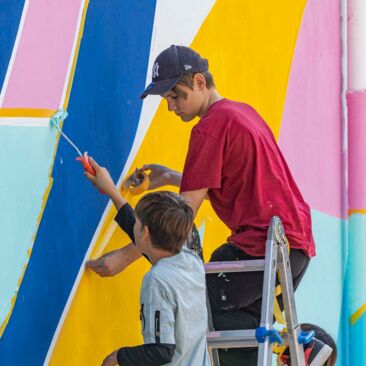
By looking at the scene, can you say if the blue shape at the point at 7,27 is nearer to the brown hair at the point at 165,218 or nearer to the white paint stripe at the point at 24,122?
the white paint stripe at the point at 24,122

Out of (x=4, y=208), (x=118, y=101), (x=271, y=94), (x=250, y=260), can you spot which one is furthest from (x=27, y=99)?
(x=271, y=94)

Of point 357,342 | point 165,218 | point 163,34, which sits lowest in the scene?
point 357,342

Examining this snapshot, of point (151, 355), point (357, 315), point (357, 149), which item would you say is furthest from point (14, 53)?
point (357, 315)

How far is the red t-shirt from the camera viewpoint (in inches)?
136

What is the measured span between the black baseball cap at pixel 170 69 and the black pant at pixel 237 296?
2.14 ft

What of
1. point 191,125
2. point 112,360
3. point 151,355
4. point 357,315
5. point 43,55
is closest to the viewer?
point 151,355

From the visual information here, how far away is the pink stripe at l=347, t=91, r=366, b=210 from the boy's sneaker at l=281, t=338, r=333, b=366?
2.70 meters

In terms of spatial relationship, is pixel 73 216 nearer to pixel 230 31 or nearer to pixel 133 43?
pixel 133 43

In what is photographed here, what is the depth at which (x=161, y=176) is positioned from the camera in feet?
13.0

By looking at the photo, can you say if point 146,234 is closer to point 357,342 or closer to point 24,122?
point 24,122

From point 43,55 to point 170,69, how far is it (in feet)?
1.52

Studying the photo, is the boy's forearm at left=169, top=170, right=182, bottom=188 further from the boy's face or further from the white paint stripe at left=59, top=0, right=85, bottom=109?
the white paint stripe at left=59, top=0, right=85, bottom=109

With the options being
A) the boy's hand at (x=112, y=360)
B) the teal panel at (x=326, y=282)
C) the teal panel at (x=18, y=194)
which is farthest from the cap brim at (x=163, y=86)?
the teal panel at (x=326, y=282)

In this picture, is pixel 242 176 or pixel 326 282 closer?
pixel 242 176
